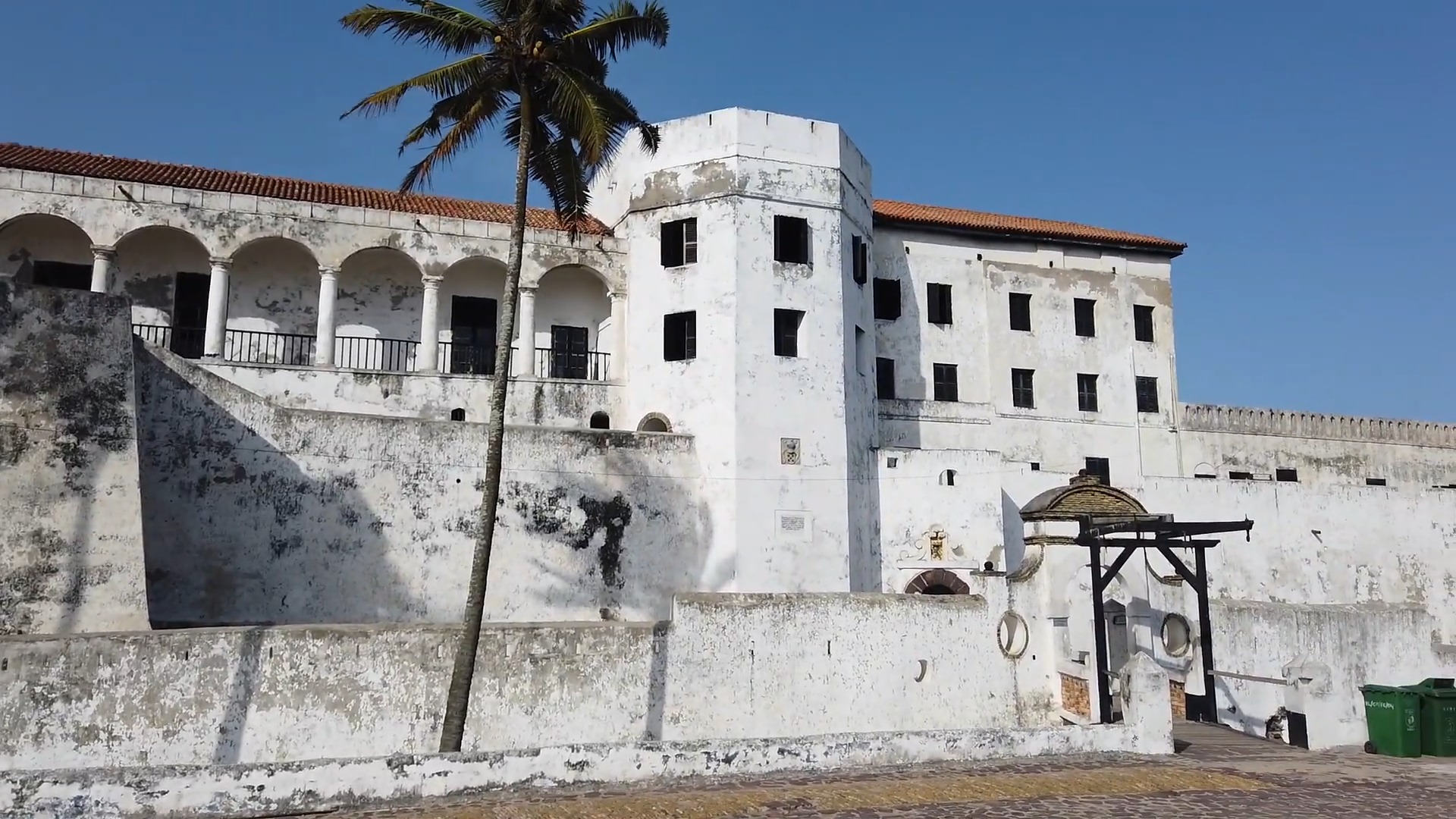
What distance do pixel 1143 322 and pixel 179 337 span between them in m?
25.3

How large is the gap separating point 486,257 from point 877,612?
44.1 feet

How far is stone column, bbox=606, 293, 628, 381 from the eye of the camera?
25.2 metres

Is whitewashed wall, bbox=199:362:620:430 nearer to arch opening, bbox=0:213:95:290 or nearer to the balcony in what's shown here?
the balcony

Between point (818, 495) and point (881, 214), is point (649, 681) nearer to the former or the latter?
point (818, 495)

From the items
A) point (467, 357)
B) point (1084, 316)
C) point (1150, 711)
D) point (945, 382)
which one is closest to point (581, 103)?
point (1150, 711)

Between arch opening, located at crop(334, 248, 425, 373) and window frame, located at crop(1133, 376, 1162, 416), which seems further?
window frame, located at crop(1133, 376, 1162, 416)

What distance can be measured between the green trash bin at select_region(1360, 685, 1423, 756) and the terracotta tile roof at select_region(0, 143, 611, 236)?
18358 millimetres

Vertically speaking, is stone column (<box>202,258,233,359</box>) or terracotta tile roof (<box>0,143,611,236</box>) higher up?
terracotta tile roof (<box>0,143,611,236</box>)

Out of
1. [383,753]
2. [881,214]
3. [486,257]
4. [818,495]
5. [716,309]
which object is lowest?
[383,753]

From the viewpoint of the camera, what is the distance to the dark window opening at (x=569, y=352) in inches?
1033

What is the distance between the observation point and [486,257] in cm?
2503

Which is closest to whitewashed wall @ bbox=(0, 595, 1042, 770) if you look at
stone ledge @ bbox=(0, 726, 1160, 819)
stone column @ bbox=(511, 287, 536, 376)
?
stone ledge @ bbox=(0, 726, 1160, 819)

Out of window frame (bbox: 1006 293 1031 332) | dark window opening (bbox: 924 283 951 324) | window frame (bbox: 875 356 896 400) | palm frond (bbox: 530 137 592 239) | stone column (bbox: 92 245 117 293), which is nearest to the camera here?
palm frond (bbox: 530 137 592 239)

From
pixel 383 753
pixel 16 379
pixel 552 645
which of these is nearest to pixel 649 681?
pixel 552 645
